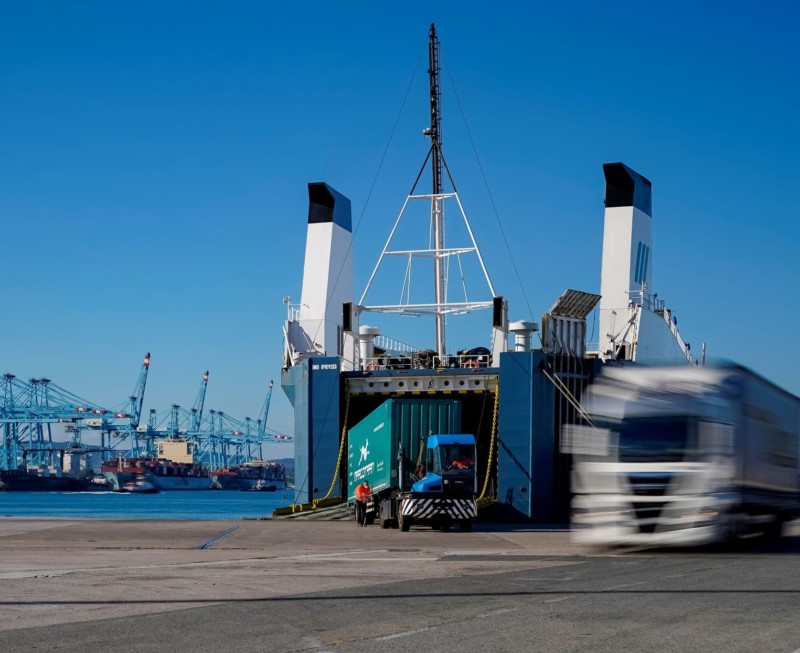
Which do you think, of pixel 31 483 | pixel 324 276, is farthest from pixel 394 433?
pixel 31 483

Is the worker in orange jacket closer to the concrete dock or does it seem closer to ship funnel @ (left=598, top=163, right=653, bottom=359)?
the concrete dock

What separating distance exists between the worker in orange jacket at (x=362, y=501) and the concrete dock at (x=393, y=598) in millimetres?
9589

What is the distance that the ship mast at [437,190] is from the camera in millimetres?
45750

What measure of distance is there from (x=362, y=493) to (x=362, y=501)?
24cm

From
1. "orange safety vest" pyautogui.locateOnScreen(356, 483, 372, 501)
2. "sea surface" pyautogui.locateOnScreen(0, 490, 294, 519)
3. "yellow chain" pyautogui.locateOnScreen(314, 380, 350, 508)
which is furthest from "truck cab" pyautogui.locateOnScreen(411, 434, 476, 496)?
"sea surface" pyautogui.locateOnScreen(0, 490, 294, 519)

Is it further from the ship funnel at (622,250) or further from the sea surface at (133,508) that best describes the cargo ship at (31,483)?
the ship funnel at (622,250)

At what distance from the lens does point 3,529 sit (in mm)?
30812

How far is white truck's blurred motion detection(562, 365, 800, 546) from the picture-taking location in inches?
786

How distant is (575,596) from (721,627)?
282 centimetres

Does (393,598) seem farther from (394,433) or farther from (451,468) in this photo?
(394,433)

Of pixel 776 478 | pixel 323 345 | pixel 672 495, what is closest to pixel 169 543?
pixel 672 495

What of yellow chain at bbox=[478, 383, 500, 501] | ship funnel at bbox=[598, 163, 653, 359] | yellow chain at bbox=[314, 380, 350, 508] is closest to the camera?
yellow chain at bbox=[478, 383, 500, 501]

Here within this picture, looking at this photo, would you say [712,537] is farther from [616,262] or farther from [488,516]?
[616,262]

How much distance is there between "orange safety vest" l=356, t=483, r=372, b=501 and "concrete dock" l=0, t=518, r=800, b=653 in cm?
956
